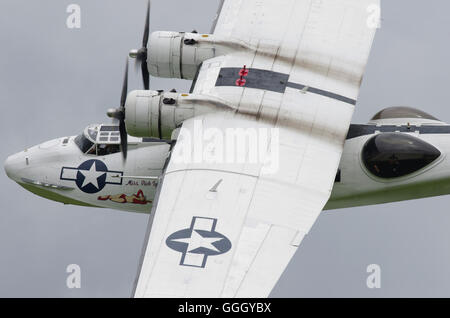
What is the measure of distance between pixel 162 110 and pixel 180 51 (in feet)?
17.6

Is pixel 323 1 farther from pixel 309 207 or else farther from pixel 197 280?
pixel 197 280

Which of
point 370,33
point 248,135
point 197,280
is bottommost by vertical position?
point 197,280

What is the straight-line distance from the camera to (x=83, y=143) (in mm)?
59219

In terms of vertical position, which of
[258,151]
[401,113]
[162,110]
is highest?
[401,113]

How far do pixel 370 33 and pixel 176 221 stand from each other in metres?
17.0

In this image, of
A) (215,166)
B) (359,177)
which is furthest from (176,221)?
(359,177)

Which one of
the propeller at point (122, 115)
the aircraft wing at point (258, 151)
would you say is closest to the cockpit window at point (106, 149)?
the propeller at point (122, 115)

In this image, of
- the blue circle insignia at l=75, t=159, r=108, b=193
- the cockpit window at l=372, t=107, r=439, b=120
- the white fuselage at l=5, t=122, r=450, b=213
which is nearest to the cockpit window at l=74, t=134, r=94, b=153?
the white fuselage at l=5, t=122, r=450, b=213

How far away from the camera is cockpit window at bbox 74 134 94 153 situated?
5903 centimetres

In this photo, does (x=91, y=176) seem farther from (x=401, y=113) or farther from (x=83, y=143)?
(x=401, y=113)

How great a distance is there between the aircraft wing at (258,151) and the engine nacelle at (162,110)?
52 centimetres

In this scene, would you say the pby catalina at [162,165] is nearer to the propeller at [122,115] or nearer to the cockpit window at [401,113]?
the cockpit window at [401,113]

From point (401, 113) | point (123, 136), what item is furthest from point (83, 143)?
point (401, 113)

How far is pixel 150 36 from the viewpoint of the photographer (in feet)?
197
